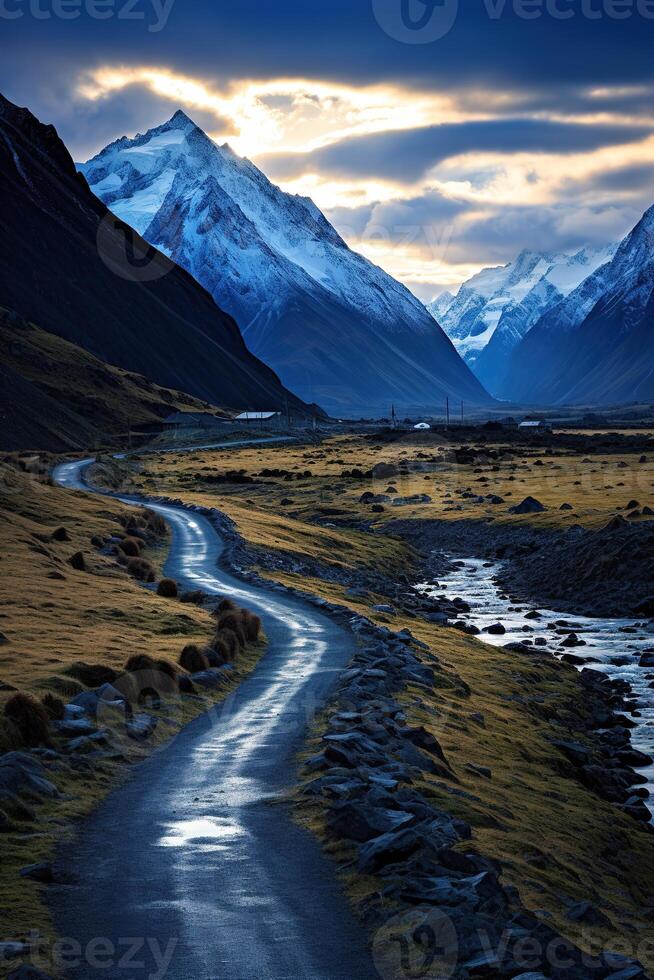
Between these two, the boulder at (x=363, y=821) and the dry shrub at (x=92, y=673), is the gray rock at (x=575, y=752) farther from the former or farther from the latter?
the boulder at (x=363, y=821)

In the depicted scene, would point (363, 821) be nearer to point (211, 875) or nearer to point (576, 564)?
point (211, 875)

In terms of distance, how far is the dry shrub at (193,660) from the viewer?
3369 cm

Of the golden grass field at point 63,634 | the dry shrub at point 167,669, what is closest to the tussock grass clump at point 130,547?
the golden grass field at point 63,634

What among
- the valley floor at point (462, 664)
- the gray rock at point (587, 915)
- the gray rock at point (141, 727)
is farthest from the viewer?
the gray rock at point (141, 727)

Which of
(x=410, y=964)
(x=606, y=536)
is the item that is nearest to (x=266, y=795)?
(x=410, y=964)

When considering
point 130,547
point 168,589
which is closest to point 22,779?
point 168,589

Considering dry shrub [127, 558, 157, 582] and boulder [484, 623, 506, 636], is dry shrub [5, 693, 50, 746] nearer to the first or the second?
dry shrub [127, 558, 157, 582]

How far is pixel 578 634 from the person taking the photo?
55.3m

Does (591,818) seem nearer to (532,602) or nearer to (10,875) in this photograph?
(10,875)

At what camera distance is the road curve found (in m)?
13.8

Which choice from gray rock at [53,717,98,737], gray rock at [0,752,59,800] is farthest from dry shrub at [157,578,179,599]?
gray rock at [0,752,59,800]

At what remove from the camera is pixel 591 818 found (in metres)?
26.0

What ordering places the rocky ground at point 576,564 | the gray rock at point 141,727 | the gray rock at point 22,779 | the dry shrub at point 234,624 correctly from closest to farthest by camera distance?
the gray rock at point 22,779 < the gray rock at point 141,727 < the dry shrub at point 234,624 < the rocky ground at point 576,564

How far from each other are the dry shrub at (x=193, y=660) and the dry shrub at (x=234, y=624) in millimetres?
4923
